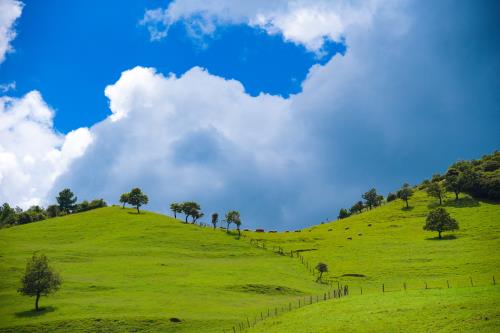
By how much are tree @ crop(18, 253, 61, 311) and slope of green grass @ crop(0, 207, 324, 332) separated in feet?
7.33

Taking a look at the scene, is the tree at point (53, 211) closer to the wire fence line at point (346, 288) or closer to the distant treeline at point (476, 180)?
the wire fence line at point (346, 288)

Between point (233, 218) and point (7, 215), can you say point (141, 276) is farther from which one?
point (7, 215)

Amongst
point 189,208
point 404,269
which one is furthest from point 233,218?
point 404,269

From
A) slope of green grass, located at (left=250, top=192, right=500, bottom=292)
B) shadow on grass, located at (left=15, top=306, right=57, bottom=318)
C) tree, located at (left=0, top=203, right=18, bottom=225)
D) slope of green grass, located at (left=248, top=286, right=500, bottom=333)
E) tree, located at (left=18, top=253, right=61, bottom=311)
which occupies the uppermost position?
tree, located at (left=0, top=203, right=18, bottom=225)

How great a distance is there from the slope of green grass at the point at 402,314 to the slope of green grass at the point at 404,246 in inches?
777

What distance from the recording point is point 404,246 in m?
117

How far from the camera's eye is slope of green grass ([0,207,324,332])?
66.4 meters

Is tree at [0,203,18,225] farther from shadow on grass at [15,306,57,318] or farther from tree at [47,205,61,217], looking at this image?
shadow on grass at [15,306,57,318]

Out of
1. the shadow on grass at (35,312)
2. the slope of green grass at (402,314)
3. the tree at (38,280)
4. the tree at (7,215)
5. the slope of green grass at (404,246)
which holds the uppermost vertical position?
the tree at (7,215)

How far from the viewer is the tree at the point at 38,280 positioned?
7456 centimetres

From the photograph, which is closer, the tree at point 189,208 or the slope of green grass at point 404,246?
the slope of green grass at point 404,246

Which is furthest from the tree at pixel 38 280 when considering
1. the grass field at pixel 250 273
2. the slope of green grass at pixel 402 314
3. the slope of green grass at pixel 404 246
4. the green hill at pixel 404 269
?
the slope of green grass at pixel 404 246

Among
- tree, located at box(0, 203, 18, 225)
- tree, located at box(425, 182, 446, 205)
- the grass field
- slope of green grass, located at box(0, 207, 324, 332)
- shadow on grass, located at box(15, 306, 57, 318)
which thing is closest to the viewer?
the grass field

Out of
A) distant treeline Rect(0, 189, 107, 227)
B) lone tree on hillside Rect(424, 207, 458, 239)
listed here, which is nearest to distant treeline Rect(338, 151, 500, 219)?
lone tree on hillside Rect(424, 207, 458, 239)
